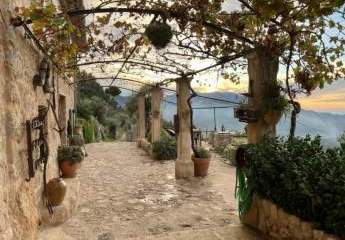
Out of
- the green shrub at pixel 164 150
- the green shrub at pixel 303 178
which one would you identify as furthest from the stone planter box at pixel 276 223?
the green shrub at pixel 164 150

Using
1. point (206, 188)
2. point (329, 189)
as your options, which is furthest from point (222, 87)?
point (329, 189)

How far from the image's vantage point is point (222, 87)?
8.79m

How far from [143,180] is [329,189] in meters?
5.15

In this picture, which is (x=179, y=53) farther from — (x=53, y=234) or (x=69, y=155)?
(x=53, y=234)

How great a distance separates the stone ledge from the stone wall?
1.17ft

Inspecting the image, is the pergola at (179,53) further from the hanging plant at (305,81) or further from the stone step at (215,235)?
the stone step at (215,235)

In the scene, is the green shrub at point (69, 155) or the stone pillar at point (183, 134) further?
the stone pillar at point (183, 134)

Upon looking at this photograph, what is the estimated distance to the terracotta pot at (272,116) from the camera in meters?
4.55

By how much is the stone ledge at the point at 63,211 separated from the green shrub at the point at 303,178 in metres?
2.41

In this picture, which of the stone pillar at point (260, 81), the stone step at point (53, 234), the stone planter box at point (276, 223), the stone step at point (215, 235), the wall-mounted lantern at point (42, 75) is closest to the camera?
the stone planter box at point (276, 223)

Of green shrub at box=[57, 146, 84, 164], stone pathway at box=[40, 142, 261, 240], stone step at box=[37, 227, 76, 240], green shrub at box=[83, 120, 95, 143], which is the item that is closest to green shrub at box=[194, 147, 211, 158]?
stone pathway at box=[40, 142, 261, 240]

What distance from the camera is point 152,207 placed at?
5906 mm

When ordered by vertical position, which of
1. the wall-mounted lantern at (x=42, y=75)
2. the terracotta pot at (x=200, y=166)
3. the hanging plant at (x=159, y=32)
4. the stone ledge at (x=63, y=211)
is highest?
the hanging plant at (x=159, y=32)

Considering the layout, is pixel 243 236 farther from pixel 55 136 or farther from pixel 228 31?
pixel 55 136
